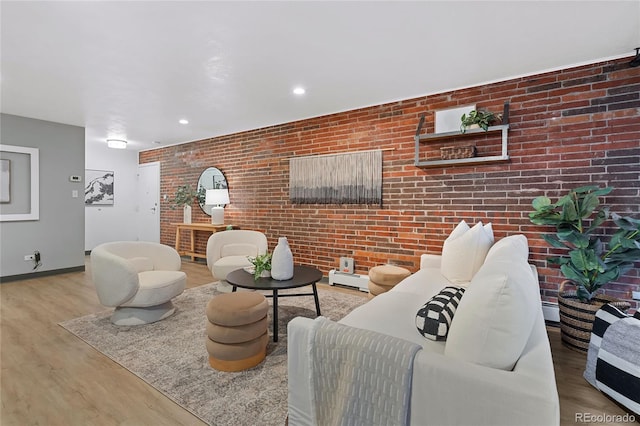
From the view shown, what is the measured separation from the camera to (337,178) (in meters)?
4.34

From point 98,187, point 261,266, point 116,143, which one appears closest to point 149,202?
point 98,187

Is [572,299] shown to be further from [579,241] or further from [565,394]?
[565,394]

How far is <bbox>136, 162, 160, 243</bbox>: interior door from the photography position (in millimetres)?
7055

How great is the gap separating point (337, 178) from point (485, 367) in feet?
11.3

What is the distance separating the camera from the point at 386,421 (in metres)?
1.14

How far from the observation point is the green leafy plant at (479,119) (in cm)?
315

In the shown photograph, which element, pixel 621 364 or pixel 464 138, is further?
pixel 464 138

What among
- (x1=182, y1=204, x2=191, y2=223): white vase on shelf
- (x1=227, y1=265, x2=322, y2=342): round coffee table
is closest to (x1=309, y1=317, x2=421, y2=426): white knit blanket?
(x1=227, y1=265, x2=322, y2=342): round coffee table

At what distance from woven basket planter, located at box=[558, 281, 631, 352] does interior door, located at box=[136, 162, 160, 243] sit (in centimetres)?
707

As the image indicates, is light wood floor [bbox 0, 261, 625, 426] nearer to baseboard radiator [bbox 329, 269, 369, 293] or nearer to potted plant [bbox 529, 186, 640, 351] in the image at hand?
potted plant [bbox 529, 186, 640, 351]

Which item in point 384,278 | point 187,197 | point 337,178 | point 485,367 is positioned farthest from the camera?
point 187,197

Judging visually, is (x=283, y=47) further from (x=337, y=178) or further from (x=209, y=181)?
(x=209, y=181)

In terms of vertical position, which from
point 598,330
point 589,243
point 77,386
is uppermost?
point 589,243

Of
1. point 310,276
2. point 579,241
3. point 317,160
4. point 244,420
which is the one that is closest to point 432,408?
point 244,420
